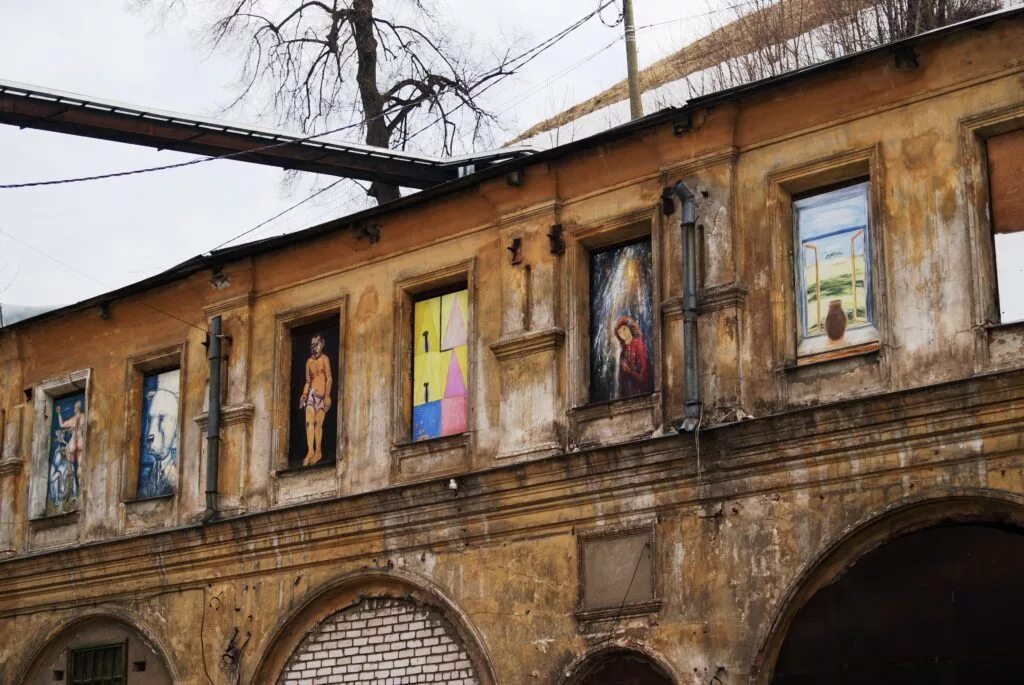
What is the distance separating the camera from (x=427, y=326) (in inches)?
775

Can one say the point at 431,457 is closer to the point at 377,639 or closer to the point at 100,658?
the point at 377,639

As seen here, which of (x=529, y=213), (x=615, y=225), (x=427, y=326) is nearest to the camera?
(x=615, y=225)

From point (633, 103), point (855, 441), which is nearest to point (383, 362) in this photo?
point (855, 441)

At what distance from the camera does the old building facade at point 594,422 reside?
49.7ft

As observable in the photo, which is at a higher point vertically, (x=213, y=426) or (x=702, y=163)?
(x=702, y=163)

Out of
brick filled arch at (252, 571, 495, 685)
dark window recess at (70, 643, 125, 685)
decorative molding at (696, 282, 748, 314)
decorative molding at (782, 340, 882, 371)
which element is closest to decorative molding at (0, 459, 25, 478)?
dark window recess at (70, 643, 125, 685)

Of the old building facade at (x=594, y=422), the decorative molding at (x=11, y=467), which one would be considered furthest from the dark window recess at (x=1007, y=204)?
the decorative molding at (x=11, y=467)

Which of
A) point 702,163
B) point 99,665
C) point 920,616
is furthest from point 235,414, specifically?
point 920,616

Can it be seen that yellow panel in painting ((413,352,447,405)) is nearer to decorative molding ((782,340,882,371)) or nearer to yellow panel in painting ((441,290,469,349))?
yellow panel in painting ((441,290,469,349))

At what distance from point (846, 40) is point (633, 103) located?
3373 mm

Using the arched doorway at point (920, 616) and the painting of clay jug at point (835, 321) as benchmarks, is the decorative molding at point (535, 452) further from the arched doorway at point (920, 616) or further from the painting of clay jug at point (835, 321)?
the arched doorway at point (920, 616)

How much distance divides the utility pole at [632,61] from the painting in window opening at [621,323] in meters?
9.37

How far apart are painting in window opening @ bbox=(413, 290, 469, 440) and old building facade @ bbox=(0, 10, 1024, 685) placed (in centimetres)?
3

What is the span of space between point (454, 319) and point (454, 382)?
2.39ft
